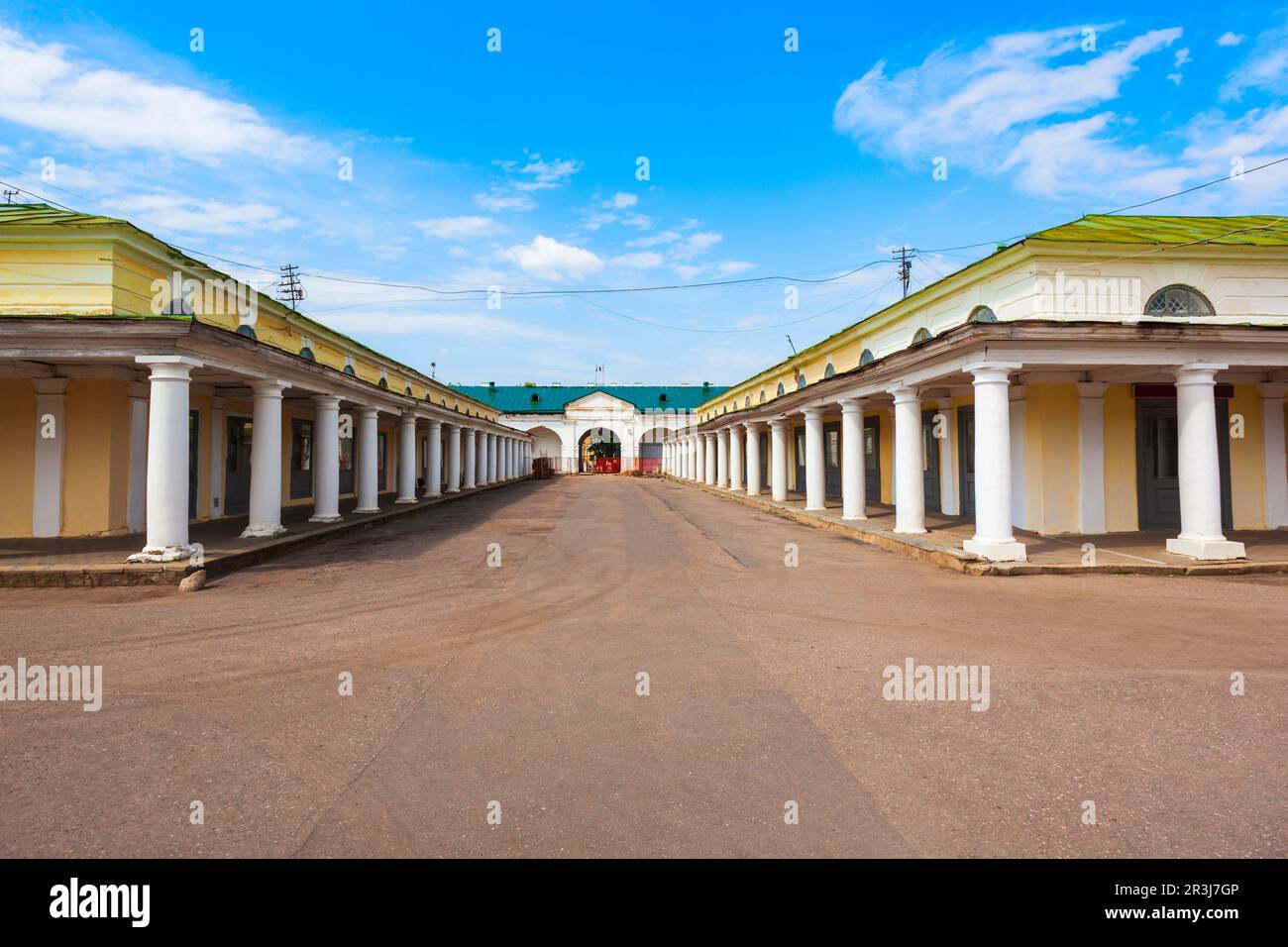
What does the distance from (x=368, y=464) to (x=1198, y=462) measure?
19865 millimetres

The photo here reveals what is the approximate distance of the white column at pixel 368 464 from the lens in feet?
61.5

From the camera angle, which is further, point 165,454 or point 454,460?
point 454,460

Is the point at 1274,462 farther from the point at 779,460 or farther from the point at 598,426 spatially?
the point at 598,426

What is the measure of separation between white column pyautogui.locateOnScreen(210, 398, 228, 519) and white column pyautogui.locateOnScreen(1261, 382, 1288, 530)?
24631 mm

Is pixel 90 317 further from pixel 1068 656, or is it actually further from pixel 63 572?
pixel 1068 656

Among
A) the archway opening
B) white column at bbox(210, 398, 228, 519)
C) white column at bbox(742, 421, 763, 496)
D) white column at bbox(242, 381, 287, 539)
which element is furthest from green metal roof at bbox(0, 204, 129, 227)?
the archway opening

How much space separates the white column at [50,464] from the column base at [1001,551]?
1758cm

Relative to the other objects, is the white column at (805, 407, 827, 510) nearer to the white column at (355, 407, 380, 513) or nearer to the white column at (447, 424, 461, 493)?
the white column at (355, 407, 380, 513)

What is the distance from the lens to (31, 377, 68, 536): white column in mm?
12680

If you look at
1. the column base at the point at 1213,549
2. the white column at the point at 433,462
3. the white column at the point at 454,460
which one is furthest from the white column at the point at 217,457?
the column base at the point at 1213,549

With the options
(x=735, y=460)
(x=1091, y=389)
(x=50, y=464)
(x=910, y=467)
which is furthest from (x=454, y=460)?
(x=1091, y=389)

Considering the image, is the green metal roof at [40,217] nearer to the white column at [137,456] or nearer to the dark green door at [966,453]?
the white column at [137,456]

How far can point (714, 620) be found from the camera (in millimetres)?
7109

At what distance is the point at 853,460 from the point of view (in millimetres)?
16766
